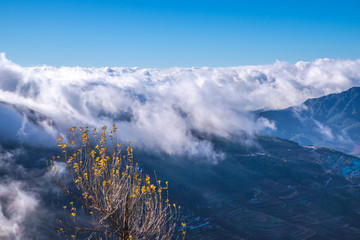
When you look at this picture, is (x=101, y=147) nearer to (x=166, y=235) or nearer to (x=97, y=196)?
(x=97, y=196)

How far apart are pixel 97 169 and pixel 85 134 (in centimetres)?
337

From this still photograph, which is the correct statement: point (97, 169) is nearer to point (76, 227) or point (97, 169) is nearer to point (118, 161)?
point (118, 161)

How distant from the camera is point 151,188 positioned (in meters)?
24.2

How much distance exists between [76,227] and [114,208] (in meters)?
4.08

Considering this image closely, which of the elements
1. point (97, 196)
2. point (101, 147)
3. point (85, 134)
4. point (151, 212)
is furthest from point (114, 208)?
point (85, 134)

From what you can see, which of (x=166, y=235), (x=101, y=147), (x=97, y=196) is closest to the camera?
(x=97, y=196)

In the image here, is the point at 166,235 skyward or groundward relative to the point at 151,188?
groundward

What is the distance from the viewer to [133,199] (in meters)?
25.9

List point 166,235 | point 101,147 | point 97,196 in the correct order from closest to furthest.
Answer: point 97,196 < point 101,147 < point 166,235

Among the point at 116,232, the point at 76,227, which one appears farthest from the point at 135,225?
the point at 76,227

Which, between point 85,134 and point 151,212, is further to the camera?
point 151,212

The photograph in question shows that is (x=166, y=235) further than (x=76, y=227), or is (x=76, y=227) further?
(x=166, y=235)

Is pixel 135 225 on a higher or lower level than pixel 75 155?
lower

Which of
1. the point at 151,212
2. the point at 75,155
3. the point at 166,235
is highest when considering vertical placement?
the point at 75,155
